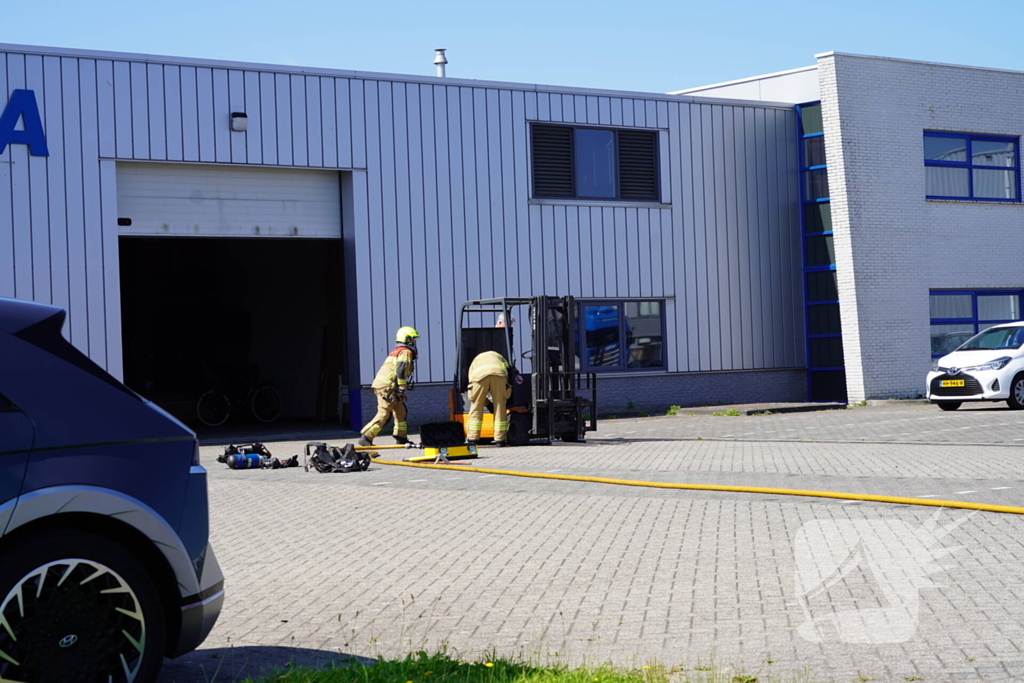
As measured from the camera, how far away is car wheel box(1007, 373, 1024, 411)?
866 inches

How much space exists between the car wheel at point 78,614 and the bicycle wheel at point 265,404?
2310cm

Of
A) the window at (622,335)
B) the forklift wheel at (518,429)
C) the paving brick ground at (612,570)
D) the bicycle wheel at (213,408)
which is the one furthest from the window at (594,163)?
the paving brick ground at (612,570)

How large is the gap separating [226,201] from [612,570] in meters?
15.5

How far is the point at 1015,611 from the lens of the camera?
236 inches

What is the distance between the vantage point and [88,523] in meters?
4.57

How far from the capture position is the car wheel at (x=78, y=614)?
14.1 feet

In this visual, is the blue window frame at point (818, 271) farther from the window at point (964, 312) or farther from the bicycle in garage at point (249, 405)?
the bicycle in garage at point (249, 405)

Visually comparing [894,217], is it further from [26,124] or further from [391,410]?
[26,124]

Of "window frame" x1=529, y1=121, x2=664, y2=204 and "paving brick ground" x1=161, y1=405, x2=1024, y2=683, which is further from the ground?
"window frame" x1=529, y1=121, x2=664, y2=204

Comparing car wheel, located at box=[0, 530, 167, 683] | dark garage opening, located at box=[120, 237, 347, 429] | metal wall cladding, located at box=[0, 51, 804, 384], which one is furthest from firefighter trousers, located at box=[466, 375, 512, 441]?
car wheel, located at box=[0, 530, 167, 683]

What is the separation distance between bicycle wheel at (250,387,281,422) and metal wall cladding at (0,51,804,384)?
6033mm

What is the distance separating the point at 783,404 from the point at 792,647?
2080cm

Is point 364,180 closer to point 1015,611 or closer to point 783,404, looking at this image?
point 783,404

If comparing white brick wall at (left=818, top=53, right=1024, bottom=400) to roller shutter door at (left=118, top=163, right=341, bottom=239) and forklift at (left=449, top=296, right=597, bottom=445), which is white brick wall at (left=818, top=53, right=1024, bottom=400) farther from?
roller shutter door at (left=118, top=163, right=341, bottom=239)
